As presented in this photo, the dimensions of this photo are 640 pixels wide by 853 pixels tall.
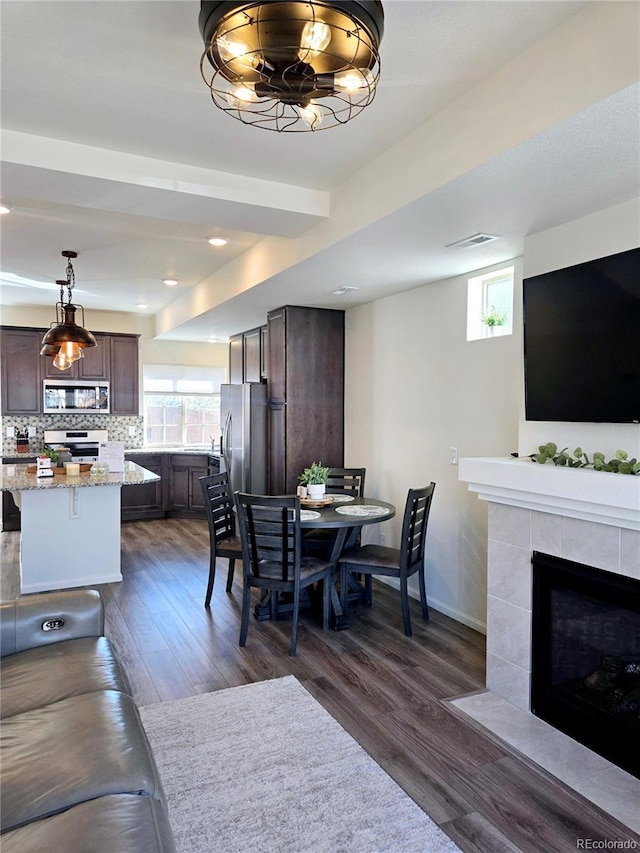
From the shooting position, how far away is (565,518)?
8.39 feet

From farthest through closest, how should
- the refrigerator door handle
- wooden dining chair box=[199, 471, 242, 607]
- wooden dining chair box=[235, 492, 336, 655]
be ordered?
the refrigerator door handle, wooden dining chair box=[199, 471, 242, 607], wooden dining chair box=[235, 492, 336, 655]

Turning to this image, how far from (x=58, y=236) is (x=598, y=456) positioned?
13.2 ft

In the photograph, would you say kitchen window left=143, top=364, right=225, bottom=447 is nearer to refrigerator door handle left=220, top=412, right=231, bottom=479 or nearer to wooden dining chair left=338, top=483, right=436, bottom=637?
refrigerator door handle left=220, top=412, right=231, bottom=479

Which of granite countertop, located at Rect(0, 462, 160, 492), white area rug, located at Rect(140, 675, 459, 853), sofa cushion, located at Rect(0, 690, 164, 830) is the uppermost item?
granite countertop, located at Rect(0, 462, 160, 492)

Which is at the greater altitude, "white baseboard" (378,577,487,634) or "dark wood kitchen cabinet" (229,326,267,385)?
"dark wood kitchen cabinet" (229,326,267,385)

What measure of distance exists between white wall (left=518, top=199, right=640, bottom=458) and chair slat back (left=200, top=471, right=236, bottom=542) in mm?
2294

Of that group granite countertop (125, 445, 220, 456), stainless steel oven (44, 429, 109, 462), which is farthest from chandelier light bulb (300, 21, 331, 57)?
stainless steel oven (44, 429, 109, 462)

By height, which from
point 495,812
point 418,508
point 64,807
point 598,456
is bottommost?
point 495,812

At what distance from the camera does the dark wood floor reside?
2027 mm

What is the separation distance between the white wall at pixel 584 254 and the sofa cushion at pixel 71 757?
2.25 meters

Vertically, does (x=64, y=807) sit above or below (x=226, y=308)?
below

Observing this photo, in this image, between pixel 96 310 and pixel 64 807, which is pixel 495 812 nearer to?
pixel 64 807

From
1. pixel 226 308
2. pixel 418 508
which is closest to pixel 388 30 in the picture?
pixel 418 508

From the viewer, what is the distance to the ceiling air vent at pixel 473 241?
304 cm
